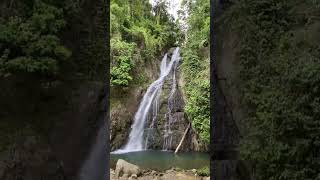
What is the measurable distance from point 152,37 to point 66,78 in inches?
495

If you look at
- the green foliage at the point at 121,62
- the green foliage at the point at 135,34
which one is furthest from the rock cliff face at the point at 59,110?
the green foliage at the point at 135,34

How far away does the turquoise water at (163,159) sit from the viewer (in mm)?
13512

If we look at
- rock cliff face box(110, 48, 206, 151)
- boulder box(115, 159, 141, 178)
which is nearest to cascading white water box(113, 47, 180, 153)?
rock cliff face box(110, 48, 206, 151)

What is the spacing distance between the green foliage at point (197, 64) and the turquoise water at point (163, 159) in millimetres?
1015

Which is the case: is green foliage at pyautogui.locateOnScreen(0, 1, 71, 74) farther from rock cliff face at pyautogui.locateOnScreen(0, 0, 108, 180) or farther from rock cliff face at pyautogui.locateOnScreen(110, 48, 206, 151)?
rock cliff face at pyautogui.locateOnScreen(110, 48, 206, 151)

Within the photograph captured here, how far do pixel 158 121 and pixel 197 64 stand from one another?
3.24 meters

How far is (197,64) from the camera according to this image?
600 inches

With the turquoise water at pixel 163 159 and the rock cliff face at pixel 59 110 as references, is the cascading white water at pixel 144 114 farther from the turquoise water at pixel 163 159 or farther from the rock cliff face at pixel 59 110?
the rock cliff face at pixel 59 110

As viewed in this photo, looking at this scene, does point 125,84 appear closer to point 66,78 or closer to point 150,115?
point 150,115

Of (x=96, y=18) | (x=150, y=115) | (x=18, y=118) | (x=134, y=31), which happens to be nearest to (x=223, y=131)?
(x=96, y=18)

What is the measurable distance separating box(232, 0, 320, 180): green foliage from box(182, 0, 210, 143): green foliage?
7650mm

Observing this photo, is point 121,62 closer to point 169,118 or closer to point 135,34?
point 135,34

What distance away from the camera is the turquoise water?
532 inches

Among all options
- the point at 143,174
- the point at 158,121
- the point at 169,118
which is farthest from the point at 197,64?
the point at 143,174
